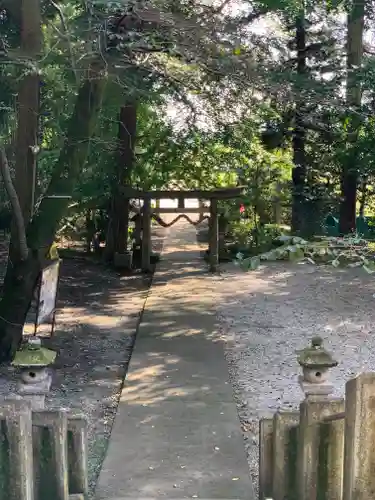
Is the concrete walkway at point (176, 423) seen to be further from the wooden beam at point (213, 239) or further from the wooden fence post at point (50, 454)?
the wooden beam at point (213, 239)

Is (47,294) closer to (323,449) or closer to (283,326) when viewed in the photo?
(283,326)

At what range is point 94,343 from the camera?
7.95 m

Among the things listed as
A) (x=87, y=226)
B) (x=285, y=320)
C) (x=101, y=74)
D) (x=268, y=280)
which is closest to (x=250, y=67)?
(x=101, y=74)

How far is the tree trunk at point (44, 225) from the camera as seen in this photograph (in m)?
6.55

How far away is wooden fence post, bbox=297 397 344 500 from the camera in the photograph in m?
3.00

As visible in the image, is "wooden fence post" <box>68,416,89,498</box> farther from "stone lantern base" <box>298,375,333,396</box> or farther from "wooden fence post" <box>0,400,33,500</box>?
"stone lantern base" <box>298,375,333,396</box>

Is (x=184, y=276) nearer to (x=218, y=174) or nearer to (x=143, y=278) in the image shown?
(x=143, y=278)

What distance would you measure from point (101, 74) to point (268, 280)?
23.6ft

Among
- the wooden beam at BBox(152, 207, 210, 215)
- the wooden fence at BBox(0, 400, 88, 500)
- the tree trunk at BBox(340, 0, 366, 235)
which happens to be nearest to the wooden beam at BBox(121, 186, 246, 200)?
the wooden beam at BBox(152, 207, 210, 215)

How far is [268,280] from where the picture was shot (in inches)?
484

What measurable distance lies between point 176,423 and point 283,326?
4.02m

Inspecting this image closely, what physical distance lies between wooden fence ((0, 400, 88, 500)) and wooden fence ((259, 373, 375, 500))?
99cm

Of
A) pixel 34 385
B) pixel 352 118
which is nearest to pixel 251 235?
pixel 352 118

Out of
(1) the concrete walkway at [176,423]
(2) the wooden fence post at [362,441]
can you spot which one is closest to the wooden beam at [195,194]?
(1) the concrete walkway at [176,423]
